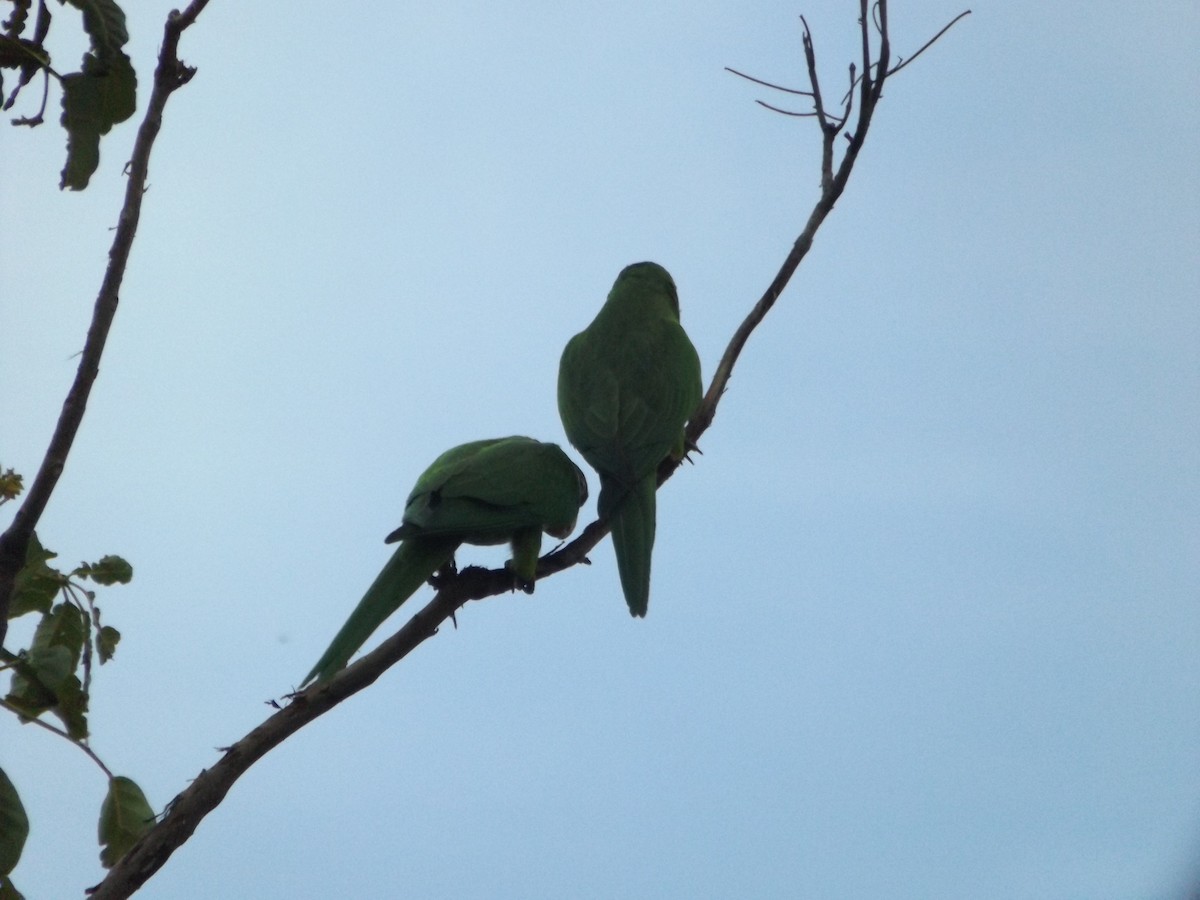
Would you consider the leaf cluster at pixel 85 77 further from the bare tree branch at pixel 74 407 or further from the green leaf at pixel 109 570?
the green leaf at pixel 109 570

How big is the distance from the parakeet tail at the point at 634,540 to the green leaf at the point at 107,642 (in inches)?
65.7

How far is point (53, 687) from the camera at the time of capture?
7.39 feet

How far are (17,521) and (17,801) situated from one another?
561mm

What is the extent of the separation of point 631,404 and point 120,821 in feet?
7.88

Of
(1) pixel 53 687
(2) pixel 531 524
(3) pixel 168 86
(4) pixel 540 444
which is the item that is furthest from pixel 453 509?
(3) pixel 168 86

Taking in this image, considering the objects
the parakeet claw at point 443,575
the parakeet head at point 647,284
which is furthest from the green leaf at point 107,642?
the parakeet head at point 647,284

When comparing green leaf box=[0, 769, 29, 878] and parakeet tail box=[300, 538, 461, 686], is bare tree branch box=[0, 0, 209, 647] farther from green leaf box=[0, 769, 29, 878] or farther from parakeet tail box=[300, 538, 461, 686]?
parakeet tail box=[300, 538, 461, 686]

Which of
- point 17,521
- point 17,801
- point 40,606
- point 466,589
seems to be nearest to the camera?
point 17,521

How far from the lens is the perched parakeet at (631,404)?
12.9 ft

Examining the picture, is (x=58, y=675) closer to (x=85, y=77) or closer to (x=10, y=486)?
(x=10, y=486)

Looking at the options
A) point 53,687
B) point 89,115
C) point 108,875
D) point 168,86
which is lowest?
point 108,875

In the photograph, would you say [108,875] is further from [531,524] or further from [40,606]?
[531,524]

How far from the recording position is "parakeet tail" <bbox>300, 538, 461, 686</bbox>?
323 cm

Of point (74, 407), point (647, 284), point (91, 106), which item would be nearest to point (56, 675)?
point (74, 407)
